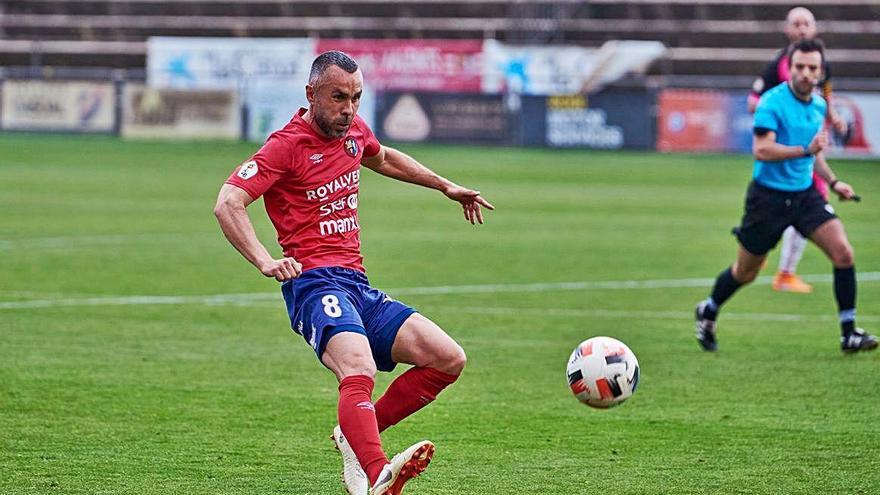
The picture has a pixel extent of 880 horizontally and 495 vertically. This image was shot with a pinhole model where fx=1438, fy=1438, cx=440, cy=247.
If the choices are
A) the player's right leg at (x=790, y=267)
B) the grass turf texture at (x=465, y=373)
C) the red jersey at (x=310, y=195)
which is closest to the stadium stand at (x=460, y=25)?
the grass turf texture at (x=465, y=373)

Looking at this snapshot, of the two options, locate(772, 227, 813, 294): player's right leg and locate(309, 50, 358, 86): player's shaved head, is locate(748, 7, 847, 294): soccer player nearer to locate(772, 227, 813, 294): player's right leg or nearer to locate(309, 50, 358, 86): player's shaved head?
locate(772, 227, 813, 294): player's right leg

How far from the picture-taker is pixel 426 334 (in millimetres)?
6211

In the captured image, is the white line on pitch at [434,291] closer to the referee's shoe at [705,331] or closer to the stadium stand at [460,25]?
the referee's shoe at [705,331]

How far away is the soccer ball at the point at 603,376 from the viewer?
6.74 meters

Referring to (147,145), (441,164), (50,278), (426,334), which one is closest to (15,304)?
(50,278)

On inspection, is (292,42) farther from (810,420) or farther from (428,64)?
(810,420)

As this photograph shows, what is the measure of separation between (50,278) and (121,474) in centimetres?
756

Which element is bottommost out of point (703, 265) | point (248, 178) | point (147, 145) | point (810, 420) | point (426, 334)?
point (147, 145)

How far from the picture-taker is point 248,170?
6.10m

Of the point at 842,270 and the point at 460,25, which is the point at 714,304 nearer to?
the point at 842,270

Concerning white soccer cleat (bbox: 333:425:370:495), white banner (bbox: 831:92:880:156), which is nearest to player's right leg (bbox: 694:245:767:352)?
white soccer cleat (bbox: 333:425:370:495)

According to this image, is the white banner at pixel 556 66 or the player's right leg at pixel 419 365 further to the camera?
the white banner at pixel 556 66

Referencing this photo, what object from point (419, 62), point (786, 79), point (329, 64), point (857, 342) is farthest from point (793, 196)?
point (419, 62)

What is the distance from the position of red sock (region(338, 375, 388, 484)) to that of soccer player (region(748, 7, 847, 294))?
20.6 feet
